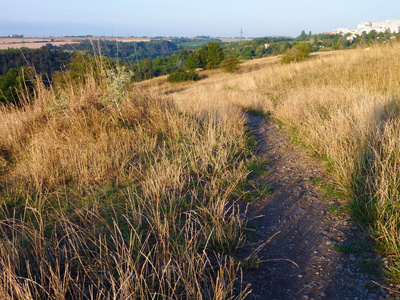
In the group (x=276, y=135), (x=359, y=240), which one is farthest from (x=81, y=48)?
(x=359, y=240)

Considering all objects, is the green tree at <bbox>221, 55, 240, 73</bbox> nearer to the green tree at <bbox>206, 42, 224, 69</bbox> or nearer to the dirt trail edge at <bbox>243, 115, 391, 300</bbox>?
the green tree at <bbox>206, 42, 224, 69</bbox>

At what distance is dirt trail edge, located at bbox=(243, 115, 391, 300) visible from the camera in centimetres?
198

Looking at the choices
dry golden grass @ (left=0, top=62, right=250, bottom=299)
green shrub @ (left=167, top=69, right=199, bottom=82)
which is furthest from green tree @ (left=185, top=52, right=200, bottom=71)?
dry golden grass @ (left=0, top=62, right=250, bottom=299)

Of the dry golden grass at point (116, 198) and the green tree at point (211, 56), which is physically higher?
the green tree at point (211, 56)

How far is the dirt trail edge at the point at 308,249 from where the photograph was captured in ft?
6.50

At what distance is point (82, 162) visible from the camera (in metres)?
3.75

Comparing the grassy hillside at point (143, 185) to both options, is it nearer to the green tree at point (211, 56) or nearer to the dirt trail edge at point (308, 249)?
the dirt trail edge at point (308, 249)

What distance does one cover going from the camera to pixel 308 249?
2391mm

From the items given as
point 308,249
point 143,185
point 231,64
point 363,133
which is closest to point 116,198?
point 143,185

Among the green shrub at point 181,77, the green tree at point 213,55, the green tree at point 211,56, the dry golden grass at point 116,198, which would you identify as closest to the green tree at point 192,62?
the green tree at point 211,56

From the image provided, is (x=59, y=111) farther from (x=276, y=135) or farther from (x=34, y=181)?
(x=276, y=135)

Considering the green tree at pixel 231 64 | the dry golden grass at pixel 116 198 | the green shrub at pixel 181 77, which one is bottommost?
the dry golden grass at pixel 116 198

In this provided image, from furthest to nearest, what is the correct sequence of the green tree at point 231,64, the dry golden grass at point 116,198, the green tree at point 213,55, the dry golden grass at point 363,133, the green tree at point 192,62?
the green tree at point 213,55, the green tree at point 192,62, the green tree at point 231,64, the dry golden grass at point 363,133, the dry golden grass at point 116,198

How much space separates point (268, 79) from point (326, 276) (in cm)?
1204
